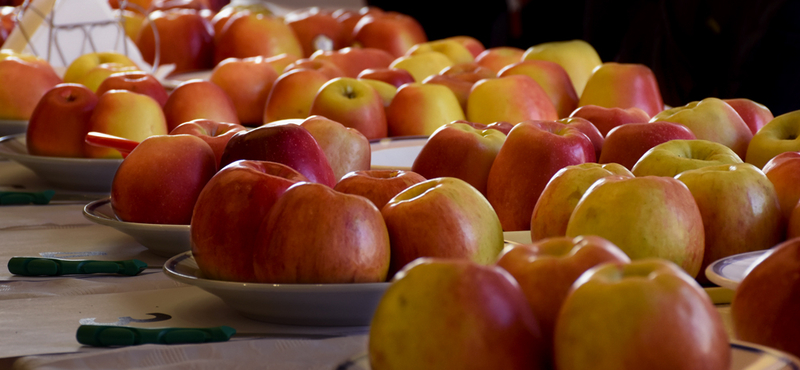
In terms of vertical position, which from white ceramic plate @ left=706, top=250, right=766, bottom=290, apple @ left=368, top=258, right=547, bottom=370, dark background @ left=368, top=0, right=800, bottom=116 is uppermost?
apple @ left=368, top=258, right=547, bottom=370

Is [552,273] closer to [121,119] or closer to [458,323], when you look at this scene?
[458,323]

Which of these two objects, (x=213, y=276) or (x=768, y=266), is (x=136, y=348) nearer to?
(x=213, y=276)

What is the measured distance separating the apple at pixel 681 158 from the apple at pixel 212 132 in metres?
0.43

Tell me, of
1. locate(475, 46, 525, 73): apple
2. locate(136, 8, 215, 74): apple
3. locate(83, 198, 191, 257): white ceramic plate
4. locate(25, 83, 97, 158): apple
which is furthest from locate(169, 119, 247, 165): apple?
locate(136, 8, 215, 74): apple

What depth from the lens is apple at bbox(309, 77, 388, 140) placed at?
47.3 inches

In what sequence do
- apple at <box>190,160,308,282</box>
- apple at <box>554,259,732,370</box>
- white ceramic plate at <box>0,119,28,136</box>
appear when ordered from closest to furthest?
apple at <box>554,259,732,370</box>, apple at <box>190,160,308,282</box>, white ceramic plate at <box>0,119,28,136</box>

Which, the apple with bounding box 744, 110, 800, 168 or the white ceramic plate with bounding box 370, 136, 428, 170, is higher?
the apple with bounding box 744, 110, 800, 168

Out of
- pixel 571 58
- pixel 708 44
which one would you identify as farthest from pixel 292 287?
pixel 708 44

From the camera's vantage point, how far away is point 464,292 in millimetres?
356

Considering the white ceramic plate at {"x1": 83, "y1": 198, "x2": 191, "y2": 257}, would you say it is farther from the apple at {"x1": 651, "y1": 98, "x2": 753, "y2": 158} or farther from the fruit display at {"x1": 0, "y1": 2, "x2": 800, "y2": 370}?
the apple at {"x1": 651, "y1": 98, "x2": 753, "y2": 158}

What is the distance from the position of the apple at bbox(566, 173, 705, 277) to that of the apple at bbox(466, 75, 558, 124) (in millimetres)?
641

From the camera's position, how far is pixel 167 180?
79cm

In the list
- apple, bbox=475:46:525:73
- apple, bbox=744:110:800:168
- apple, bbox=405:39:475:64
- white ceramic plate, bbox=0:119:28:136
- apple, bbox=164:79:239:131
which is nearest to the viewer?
apple, bbox=744:110:800:168

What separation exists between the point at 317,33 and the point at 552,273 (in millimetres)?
2038
